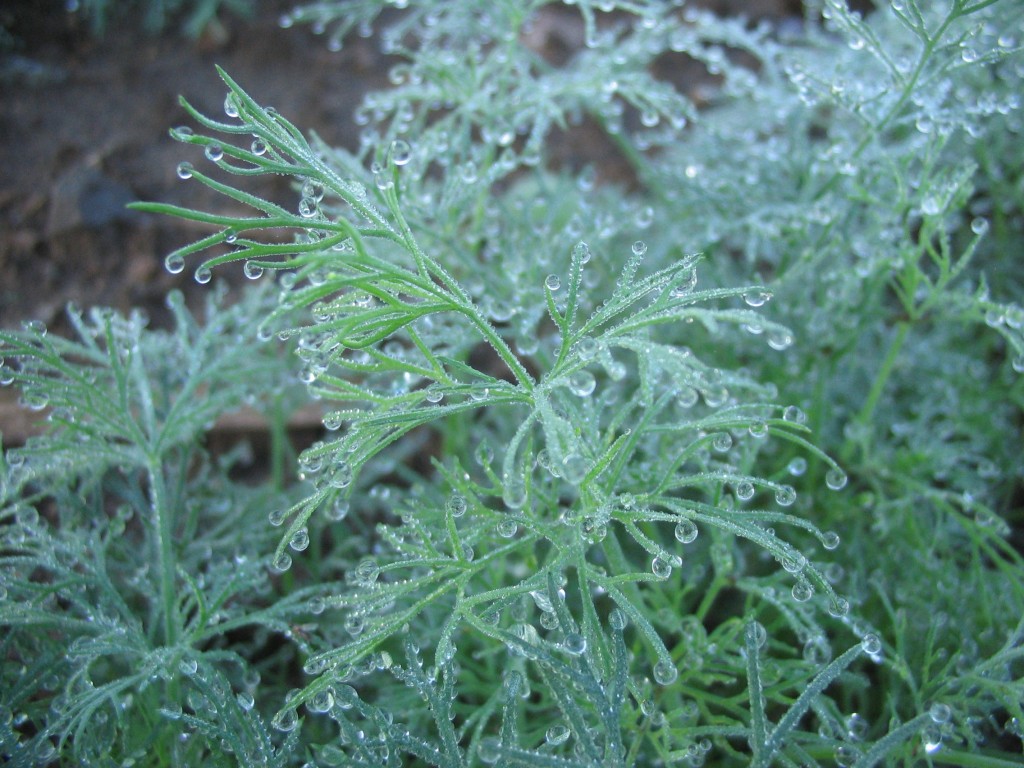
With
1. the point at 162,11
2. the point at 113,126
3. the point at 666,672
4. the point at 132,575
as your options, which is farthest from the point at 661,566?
the point at 162,11

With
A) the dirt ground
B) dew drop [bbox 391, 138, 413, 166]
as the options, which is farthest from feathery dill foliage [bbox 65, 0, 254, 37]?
dew drop [bbox 391, 138, 413, 166]

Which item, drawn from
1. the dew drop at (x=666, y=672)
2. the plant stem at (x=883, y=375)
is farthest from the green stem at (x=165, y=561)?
the plant stem at (x=883, y=375)

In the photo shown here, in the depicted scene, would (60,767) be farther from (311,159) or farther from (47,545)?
(311,159)

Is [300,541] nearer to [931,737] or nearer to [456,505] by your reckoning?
[456,505]

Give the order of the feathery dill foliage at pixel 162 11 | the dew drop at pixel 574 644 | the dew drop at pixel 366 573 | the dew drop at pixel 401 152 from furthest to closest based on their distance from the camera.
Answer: the feathery dill foliage at pixel 162 11 → the dew drop at pixel 401 152 → the dew drop at pixel 366 573 → the dew drop at pixel 574 644

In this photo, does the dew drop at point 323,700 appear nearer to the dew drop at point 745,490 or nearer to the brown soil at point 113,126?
the dew drop at point 745,490

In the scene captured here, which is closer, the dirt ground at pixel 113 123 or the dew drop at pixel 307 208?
the dew drop at pixel 307 208


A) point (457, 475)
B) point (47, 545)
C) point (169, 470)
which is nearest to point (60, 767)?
point (47, 545)
